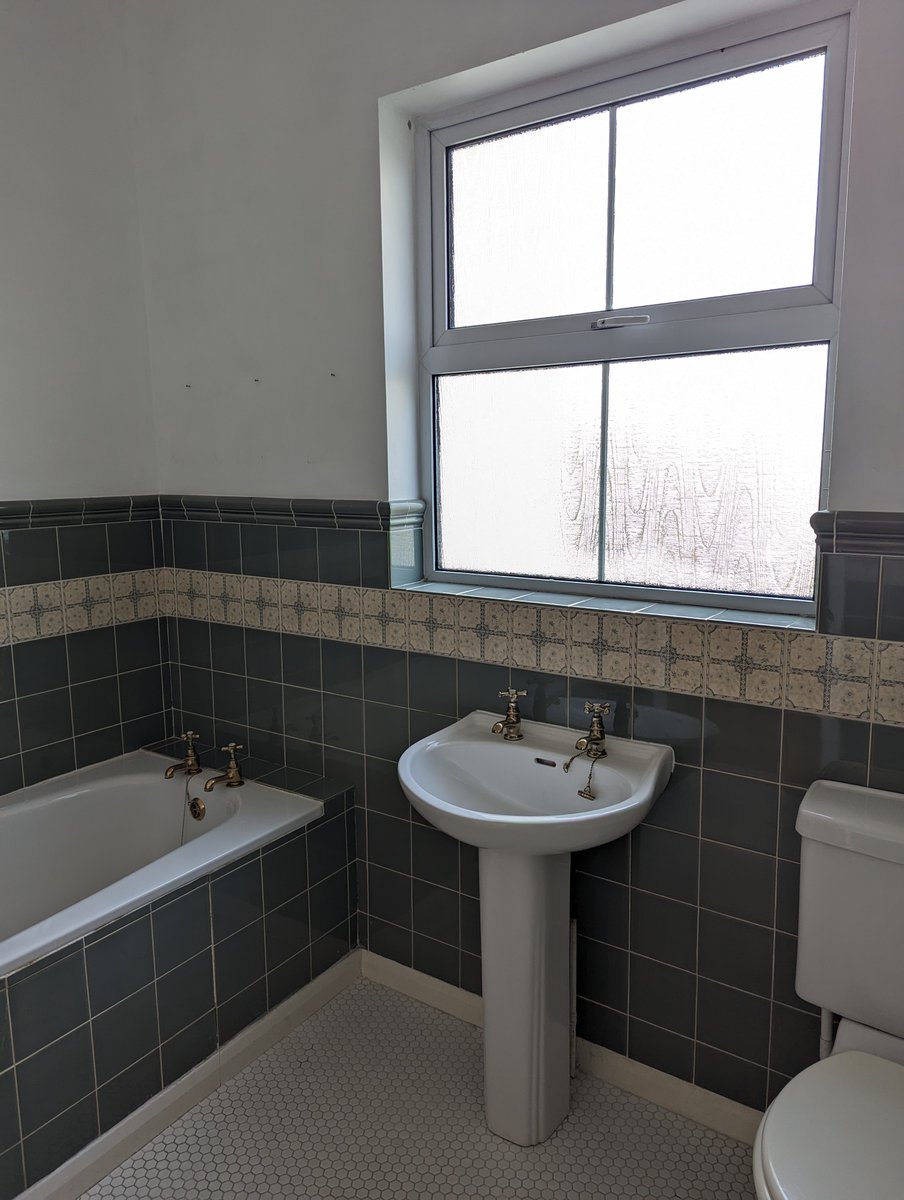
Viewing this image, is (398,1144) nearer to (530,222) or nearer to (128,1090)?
(128,1090)

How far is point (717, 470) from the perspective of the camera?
181 centimetres

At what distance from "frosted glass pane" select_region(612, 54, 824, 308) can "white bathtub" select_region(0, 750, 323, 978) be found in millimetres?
1526

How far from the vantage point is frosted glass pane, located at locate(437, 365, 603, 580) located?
1.99 metres

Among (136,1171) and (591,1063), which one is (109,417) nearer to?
(136,1171)

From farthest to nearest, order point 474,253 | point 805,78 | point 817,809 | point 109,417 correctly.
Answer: point 109,417, point 474,253, point 805,78, point 817,809

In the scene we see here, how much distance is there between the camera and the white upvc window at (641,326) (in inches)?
65.6

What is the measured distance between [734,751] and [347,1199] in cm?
118

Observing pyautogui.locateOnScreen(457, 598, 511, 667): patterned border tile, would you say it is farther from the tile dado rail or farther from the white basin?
the white basin

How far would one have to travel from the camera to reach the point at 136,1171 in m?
1.73

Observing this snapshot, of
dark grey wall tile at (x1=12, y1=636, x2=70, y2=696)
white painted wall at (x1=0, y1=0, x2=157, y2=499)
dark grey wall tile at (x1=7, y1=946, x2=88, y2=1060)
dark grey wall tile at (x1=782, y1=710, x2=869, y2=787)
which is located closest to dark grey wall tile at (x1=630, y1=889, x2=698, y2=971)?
dark grey wall tile at (x1=782, y1=710, x2=869, y2=787)

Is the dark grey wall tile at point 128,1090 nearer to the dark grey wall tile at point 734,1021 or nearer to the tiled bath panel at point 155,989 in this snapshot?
the tiled bath panel at point 155,989

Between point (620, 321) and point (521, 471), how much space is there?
0.43 meters

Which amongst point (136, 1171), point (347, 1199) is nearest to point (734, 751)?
point (347, 1199)

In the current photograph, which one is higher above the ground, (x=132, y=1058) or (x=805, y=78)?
(x=805, y=78)
